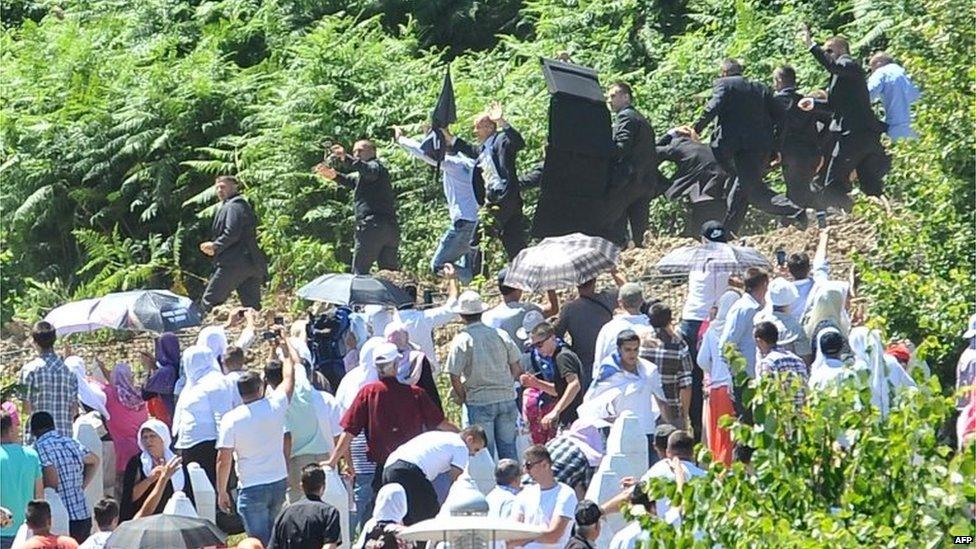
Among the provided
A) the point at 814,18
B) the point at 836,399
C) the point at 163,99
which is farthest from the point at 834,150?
the point at 836,399

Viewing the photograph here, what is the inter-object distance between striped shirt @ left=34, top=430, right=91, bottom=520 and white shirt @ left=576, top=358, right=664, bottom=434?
3.25 m

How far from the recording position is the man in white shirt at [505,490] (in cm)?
1362

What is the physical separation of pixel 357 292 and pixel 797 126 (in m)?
5.15

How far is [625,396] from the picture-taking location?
1537 cm

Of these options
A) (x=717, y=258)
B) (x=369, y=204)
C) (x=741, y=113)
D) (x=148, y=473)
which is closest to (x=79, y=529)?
(x=148, y=473)

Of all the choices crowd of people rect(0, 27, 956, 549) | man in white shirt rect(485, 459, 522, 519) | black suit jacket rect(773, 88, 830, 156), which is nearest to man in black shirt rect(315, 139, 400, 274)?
crowd of people rect(0, 27, 956, 549)

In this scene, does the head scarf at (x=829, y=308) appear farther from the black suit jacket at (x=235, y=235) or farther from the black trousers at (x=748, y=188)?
the black suit jacket at (x=235, y=235)

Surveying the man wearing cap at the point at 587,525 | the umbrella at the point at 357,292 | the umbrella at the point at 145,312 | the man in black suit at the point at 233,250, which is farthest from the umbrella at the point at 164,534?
the man in black suit at the point at 233,250

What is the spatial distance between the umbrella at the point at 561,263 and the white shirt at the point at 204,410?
268cm

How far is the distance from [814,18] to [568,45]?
117 inches

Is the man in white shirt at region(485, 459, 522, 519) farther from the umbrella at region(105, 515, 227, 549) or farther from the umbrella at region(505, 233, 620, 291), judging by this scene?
the umbrella at region(505, 233, 620, 291)

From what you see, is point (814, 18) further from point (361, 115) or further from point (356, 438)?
point (356, 438)

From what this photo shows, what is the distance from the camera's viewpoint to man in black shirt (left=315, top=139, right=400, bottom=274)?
70.2 feet

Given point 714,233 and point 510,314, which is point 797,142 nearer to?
point 714,233
